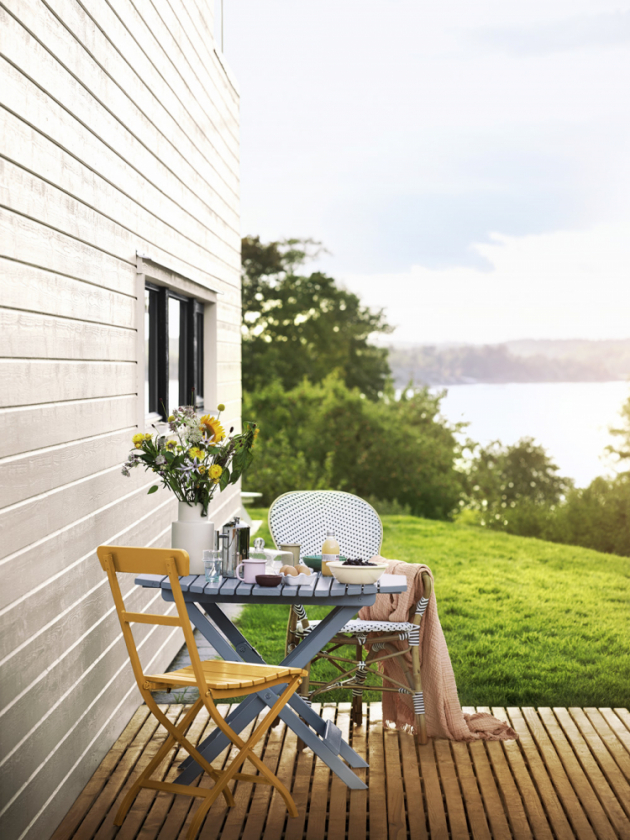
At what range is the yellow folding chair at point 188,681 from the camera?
2.75 metres

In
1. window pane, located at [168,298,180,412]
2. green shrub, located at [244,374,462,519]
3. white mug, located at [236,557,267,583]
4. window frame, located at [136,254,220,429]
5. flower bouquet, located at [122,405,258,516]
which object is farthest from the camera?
green shrub, located at [244,374,462,519]

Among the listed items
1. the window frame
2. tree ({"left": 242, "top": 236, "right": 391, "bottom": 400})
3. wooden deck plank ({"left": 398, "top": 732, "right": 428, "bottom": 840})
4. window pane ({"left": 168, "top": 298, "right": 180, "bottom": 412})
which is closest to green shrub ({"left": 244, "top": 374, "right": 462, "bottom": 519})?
tree ({"left": 242, "top": 236, "right": 391, "bottom": 400})

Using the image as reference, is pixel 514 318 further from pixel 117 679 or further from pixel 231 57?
pixel 117 679

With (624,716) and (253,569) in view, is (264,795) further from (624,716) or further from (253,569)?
(624,716)

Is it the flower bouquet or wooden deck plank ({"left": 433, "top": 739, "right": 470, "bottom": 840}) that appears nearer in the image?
wooden deck plank ({"left": 433, "top": 739, "right": 470, "bottom": 840})

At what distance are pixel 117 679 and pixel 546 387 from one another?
17.8 metres

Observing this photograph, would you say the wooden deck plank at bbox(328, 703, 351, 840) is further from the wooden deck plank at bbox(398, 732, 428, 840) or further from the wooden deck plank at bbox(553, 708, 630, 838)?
the wooden deck plank at bbox(553, 708, 630, 838)

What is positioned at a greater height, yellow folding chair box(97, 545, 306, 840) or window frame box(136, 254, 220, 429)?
window frame box(136, 254, 220, 429)

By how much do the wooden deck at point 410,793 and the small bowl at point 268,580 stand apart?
79 cm

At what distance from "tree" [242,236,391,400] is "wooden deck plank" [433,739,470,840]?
17.2m

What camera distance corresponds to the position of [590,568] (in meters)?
8.16

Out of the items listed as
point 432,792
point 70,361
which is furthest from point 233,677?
point 70,361

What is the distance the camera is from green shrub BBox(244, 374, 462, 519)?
1354 cm

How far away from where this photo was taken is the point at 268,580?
3.02 metres
